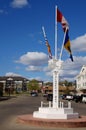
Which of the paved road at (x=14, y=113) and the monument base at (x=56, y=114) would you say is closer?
the paved road at (x=14, y=113)

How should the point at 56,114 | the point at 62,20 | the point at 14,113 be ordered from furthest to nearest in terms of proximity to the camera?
the point at 14,113 → the point at 62,20 → the point at 56,114

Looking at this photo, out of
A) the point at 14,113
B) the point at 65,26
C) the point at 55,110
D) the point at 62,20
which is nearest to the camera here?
the point at 55,110

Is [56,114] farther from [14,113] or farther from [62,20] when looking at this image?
[14,113]

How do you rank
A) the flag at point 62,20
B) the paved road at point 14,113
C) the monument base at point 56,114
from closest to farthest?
the paved road at point 14,113 → the monument base at point 56,114 → the flag at point 62,20

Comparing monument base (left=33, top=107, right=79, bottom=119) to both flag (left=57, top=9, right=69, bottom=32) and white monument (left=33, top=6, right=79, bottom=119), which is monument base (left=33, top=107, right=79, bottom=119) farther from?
flag (left=57, top=9, right=69, bottom=32)

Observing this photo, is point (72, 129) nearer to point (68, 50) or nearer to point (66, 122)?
point (66, 122)

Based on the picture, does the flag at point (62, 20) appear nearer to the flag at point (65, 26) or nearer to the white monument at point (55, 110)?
the flag at point (65, 26)

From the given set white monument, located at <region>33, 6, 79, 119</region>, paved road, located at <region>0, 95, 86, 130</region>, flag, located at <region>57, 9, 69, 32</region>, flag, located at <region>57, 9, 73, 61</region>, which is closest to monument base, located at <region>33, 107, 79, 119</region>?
white monument, located at <region>33, 6, 79, 119</region>

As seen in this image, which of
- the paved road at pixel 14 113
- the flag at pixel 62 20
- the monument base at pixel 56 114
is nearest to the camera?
the paved road at pixel 14 113

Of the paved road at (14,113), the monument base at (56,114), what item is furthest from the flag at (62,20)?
the paved road at (14,113)

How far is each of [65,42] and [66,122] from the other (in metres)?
6.74

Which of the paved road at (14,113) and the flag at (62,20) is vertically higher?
the flag at (62,20)

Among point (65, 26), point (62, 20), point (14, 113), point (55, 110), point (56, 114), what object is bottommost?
point (14, 113)

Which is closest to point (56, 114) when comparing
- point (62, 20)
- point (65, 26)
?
point (65, 26)
